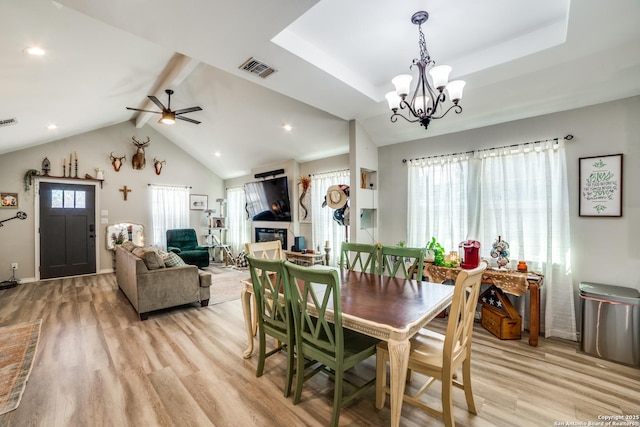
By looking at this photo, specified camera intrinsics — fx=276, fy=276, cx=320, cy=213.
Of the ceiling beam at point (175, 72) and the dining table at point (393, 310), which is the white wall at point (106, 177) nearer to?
the ceiling beam at point (175, 72)

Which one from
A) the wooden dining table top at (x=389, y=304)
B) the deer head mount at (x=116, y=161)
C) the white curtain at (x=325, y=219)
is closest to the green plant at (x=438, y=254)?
the wooden dining table top at (x=389, y=304)

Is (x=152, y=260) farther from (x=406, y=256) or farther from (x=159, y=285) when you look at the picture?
(x=406, y=256)

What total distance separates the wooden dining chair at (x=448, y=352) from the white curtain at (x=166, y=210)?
22.3ft

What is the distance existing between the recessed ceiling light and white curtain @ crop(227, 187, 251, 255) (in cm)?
489

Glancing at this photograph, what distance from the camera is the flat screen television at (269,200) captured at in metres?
5.98

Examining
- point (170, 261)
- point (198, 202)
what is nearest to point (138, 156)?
point (198, 202)

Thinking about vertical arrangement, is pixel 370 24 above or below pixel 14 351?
above

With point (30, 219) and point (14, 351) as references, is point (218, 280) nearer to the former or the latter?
point (14, 351)

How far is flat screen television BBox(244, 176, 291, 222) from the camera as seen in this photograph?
235 inches

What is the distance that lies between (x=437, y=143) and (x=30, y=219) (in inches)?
301

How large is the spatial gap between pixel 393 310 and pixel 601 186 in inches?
104

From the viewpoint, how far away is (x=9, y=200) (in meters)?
5.28

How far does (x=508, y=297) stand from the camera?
127 inches

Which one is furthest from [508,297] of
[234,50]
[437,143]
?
[234,50]
